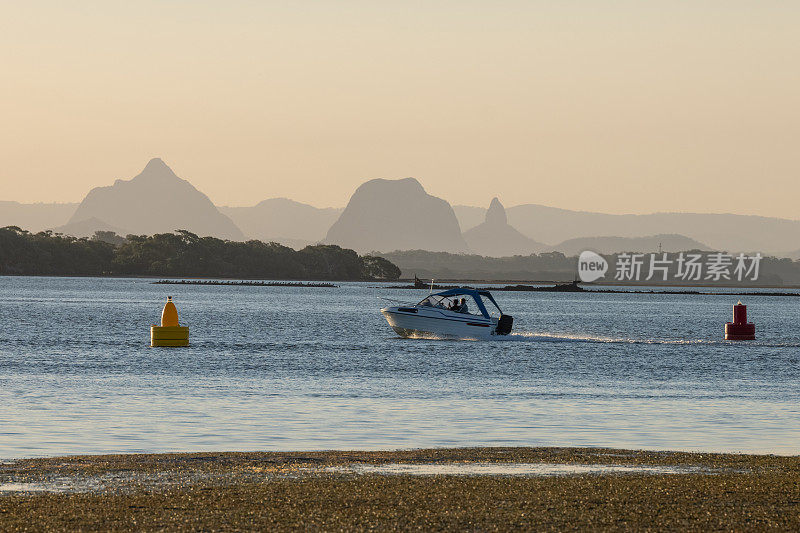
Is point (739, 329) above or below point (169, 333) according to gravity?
above

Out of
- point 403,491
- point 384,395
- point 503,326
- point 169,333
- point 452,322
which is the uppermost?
point 452,322

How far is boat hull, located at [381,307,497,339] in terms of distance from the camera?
7400 cm

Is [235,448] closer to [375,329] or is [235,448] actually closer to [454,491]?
[454,491]

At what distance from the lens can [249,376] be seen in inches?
1816

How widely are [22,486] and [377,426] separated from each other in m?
12.6

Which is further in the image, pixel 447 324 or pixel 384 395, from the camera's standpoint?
pixel 447 324

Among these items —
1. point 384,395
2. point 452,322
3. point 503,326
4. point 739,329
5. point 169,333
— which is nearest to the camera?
point 384,395

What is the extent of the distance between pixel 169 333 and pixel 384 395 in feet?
84.3

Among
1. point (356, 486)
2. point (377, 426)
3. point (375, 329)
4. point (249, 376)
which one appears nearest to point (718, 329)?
point (375, 329)

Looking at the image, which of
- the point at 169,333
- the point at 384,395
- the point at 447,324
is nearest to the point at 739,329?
the point at 447,324

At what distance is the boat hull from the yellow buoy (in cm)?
1792

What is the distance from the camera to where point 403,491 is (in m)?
17.5

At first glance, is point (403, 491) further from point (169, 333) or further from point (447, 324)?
point (447, 324)

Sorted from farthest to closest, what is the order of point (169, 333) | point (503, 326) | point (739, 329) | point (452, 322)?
point (739, 329), point (452, 322), point (503, 326), point (169, 333)
